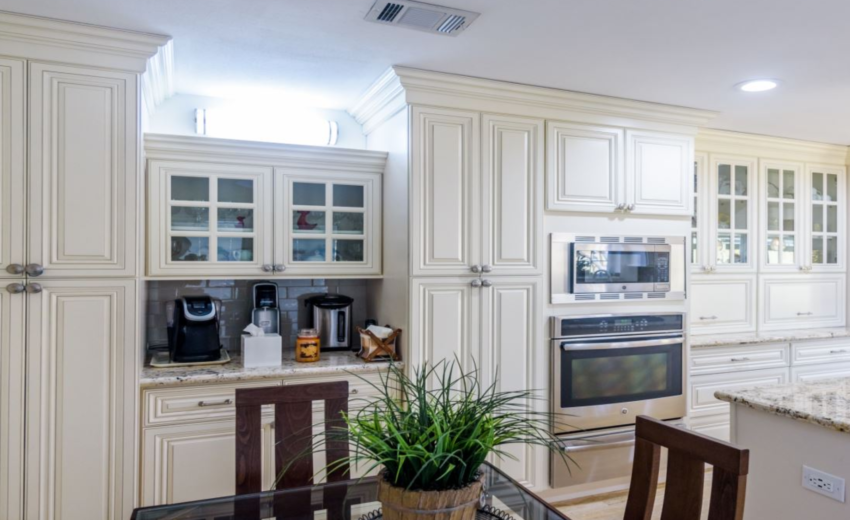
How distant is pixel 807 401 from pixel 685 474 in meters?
0.95

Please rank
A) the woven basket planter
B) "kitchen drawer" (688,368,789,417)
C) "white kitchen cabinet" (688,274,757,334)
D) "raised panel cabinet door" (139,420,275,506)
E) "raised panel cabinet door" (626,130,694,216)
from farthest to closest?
"white kitchen cabinet" (688,274,757,334), "kitchen drawer" (688,368,789,417), "raised panel cabinet door" (626,130,694,216), "raised panel cabinet door" (139,420,275,506), the woven basket planter

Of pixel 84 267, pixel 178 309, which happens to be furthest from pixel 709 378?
pixel 84 267

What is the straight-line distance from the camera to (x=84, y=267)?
2.29m

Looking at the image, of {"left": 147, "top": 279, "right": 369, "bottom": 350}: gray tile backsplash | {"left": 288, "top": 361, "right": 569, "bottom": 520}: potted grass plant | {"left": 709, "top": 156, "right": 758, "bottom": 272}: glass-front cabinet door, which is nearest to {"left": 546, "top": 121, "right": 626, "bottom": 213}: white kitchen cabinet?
{"left": 709, "top": 156, "right": 758, "bottom": 272}: glass-front cabinet door

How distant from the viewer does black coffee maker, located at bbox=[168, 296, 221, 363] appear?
2.68 m

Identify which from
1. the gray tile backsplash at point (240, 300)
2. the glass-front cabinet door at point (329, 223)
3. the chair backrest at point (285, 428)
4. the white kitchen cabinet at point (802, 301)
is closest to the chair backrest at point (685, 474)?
the chair backrest at point (285, 428)

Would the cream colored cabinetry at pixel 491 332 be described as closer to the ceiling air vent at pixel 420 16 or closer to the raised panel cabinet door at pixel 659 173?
the raised panel cabinet door at pixel 659 173

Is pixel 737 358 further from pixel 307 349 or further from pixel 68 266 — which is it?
pixel 68 266

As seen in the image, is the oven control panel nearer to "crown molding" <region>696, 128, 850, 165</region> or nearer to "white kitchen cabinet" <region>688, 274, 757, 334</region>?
"white kitchen cabinet" <region>688, 274, 757, 334</region>

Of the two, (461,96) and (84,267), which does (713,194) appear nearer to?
(461,96)

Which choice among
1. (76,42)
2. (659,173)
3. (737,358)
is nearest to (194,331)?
(76,42)

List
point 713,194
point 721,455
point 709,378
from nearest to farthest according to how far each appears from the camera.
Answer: point 721,455
point 709,378
point 713,194

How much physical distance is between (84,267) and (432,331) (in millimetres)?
1551

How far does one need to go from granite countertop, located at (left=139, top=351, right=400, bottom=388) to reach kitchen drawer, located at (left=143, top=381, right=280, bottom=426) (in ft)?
0.12
